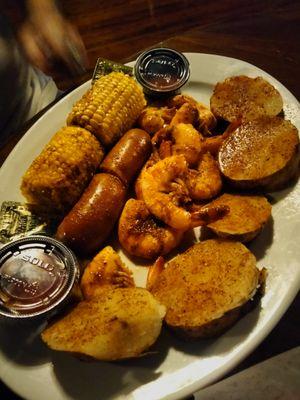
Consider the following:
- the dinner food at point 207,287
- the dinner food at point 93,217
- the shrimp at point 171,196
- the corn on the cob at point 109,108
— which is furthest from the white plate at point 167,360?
the corn on the cob at point 109,108

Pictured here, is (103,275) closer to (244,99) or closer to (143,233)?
(143,233)

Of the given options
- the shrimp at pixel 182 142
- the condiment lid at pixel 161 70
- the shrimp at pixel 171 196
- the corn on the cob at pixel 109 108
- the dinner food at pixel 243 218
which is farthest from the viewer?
the condiment lid at pixel 161 70

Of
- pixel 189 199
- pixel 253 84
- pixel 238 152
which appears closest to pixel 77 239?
pixel 189 199

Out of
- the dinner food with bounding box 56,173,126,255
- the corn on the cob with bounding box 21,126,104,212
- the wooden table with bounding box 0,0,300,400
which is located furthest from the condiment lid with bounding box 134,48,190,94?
the dinner food with bounding box 56,173,126,255

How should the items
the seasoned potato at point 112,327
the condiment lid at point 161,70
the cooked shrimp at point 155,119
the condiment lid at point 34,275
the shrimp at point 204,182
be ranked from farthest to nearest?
the condiment lid at point 161,70 < the cooked shrimp at point 155,119 < the shrimp at point 204,182 < the condiment lid at point 34,275 < the seasoned potato at point 112,327

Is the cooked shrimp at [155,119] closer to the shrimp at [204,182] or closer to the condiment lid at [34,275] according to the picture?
the shrimp at [204,182]

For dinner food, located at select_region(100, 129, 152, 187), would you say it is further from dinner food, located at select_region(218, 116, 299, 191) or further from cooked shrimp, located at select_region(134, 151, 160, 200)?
dinner food, located at select_region(218, 116, 299, 191)
